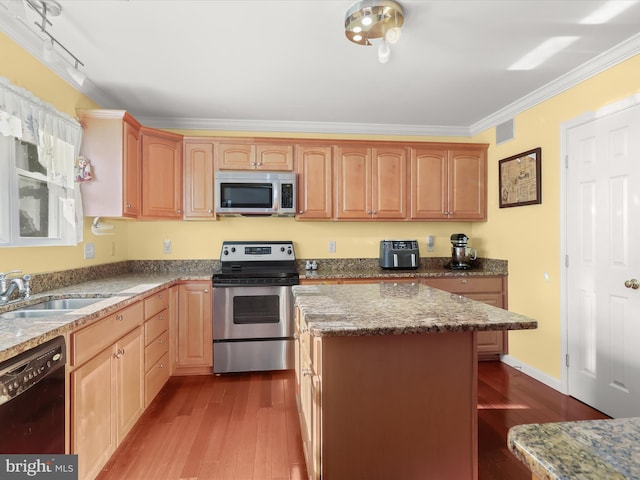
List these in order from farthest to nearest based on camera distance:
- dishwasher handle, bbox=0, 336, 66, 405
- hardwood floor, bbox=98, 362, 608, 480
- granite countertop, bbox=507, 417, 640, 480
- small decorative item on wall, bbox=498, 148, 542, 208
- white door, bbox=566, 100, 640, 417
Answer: small decorative item on wall, bbox=498, 148, 542, 208 → white door, bbox=566, 100, 640, 417 → hardwood floor, bbox=98, 362, 608, 480 → dishwasher handle, bbox=0, 336, 66, 405 → granite countertop, bbox=507, 417, 640, 480

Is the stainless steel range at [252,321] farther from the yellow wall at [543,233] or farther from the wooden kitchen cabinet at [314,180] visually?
the yellow wall at [543,233]

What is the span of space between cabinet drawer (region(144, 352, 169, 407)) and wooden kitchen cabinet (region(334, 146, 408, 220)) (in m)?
2.08

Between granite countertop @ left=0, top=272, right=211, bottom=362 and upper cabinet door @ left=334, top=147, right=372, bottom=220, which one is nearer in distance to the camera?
granite countertop @ left=0, top=272, right=211, bottom=362

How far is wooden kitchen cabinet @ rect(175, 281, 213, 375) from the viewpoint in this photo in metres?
2.98

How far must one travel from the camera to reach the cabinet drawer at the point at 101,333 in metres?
1.49

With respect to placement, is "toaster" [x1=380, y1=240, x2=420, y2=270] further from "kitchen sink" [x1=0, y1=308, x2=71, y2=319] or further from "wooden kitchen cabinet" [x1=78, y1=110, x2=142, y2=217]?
"kitchen sink" [x1=0, y1=308, x2=71, y2=319]

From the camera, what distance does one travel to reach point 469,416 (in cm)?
136

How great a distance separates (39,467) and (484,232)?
12.8 feet

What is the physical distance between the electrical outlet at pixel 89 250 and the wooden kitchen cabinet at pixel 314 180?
1.81 metres

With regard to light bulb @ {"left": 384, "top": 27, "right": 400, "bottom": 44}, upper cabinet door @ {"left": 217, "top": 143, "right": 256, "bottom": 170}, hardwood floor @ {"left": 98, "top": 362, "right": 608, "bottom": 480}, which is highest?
light bulb @ {"left": 384, "top": 27, "right": 400, "bottom": 44}

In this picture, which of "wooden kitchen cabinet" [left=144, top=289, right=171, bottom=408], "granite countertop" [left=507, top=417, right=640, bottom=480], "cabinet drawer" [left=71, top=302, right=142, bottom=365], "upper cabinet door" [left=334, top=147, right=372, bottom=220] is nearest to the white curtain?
"wooden kitchen cabinet" [left=144, top=289, right=171, bottom=408]

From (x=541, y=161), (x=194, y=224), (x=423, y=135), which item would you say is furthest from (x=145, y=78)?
(x=541, y=161)

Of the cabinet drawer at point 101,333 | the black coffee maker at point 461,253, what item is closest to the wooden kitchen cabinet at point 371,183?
the black coffee maker at point 461,253

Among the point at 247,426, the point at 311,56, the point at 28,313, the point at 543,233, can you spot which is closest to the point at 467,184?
the point at 543,233
